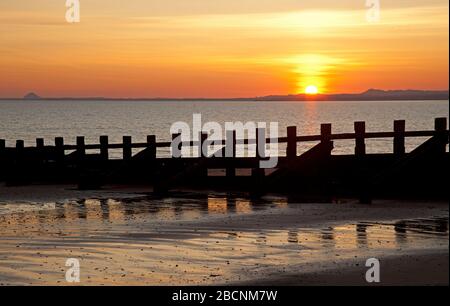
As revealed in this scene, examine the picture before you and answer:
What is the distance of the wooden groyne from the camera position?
2372 cm

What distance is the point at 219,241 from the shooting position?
656 inches

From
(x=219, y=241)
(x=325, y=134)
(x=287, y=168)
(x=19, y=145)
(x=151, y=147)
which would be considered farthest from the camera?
(x=19, y=145)

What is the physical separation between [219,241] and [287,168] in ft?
28.0

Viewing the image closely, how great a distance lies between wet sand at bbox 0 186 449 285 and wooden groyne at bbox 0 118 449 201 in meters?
1.37

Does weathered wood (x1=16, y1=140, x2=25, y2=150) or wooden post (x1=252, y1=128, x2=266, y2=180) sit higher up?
weathered wood (x1=16, y1=140, x2=25, y2=150)

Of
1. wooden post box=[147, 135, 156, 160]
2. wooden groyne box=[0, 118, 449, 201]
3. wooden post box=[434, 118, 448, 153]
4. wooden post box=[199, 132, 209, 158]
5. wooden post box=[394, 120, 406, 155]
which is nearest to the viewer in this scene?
wooden groyne box=[0, 118, 449, 201]

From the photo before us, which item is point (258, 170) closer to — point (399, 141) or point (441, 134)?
point (399, 141)

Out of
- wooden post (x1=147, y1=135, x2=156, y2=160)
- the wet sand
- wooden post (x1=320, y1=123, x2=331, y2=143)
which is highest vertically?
wooden post (x1=320, y1=123, x2=331, y2=143)

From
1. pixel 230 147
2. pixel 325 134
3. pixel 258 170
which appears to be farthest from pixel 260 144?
pixel 325 134

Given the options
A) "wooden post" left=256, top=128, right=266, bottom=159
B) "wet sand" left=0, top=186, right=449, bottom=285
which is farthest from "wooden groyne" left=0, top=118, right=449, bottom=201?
"wet sand" left=0, top=186, right=449, bottom=285

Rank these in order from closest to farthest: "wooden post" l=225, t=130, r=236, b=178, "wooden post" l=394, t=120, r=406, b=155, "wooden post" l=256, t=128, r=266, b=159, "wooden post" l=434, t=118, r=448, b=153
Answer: "wooden post" l=434, t=118, r=448, b=153
"wooden post" l=256, t=128, r=266, b=159
"wooden post" l=394, t=120, r=406, b=155
"wooden post" l=225, t=130, r=236, b=178

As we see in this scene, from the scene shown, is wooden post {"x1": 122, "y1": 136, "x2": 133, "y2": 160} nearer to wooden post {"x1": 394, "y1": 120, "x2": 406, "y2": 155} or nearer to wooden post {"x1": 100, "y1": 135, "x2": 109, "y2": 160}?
wooden post {"x1": 100, "y1": 135, "x2": 109, "y2": 160}

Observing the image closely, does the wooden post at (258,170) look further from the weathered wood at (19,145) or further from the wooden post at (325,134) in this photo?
the weathered wood at (19,145)

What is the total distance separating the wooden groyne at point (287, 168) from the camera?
23719 mm
